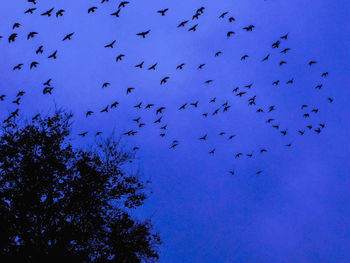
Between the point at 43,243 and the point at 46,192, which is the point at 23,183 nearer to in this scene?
the point at 46,192

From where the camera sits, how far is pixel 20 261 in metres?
16.6

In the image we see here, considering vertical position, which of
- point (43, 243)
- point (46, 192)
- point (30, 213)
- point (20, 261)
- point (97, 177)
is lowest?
point (20, 261)

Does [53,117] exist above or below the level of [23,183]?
above

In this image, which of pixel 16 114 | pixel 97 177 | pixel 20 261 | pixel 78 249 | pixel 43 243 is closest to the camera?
pixel 20 261

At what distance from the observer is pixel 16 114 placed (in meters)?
21.8

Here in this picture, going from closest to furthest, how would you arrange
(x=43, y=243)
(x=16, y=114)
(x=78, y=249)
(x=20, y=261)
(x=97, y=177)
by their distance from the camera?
A: (x=20, y=261), (x=43, y=243), (x=78, y=249), (x=97, y=177), (x=16, y=114)

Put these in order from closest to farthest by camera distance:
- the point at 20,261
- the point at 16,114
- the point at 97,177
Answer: the point at 20,261
the point at 97,177
the point at 16,114

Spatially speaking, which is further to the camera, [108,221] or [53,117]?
[53,117]

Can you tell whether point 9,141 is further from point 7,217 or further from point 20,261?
point 20,261

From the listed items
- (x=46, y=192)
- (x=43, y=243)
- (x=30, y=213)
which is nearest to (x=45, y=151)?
(x=46, y=192)

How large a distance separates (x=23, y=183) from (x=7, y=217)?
2.23m

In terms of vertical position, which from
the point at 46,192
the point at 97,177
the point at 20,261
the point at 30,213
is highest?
the point at 97,177

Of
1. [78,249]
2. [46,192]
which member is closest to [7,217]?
[46,192]

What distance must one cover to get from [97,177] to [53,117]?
5.80 m
